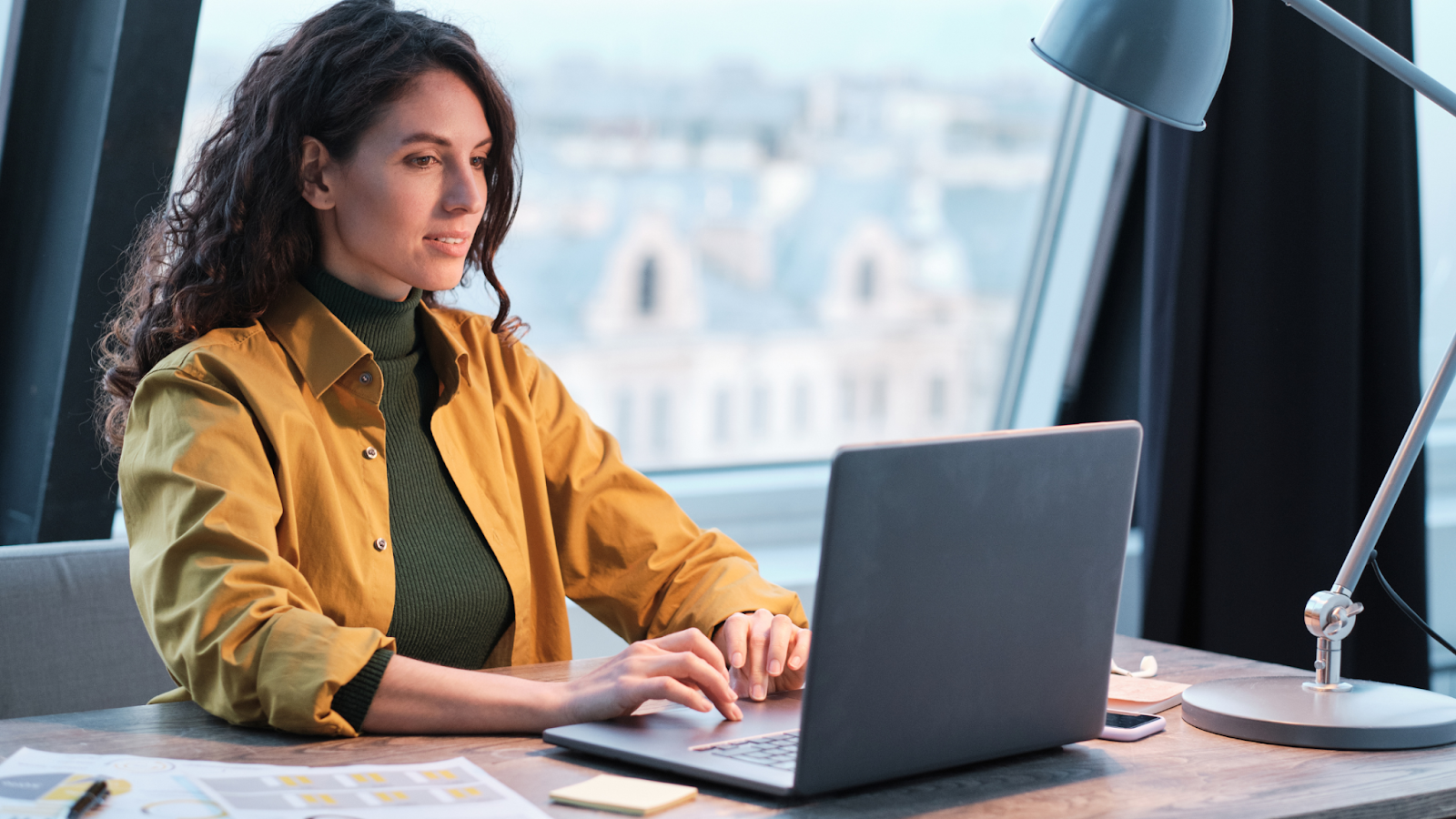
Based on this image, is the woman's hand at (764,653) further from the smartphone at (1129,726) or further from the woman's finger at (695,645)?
the smartphone at (1129,726)

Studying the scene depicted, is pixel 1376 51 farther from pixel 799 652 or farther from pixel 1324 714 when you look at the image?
pixel 799 652

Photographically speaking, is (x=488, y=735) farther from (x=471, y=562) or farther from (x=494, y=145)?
(x=494, y=145)

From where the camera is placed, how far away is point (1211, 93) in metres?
1.40

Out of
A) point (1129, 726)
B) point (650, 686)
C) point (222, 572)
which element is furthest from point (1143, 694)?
point (222, 572)

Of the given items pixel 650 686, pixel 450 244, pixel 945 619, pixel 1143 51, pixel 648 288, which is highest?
pixel 1143 51

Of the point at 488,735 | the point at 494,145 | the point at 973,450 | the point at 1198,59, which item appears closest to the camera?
the point at 973,450

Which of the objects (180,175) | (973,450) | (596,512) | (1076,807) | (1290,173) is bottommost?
(1076,807)

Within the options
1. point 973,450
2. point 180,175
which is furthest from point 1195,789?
point 180,175

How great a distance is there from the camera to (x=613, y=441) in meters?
1.84

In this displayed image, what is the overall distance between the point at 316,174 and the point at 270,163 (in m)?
0.05

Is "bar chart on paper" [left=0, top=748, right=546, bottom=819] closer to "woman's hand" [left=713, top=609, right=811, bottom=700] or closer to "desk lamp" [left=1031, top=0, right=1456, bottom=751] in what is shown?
"woman's hand" [left=713, top=609, right=811, bottom=700]

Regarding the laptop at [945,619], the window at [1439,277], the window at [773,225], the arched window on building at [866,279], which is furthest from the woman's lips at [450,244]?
the window at [1439,277]

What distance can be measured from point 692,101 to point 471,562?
169cm

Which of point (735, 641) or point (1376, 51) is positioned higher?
point (1376, 51)
